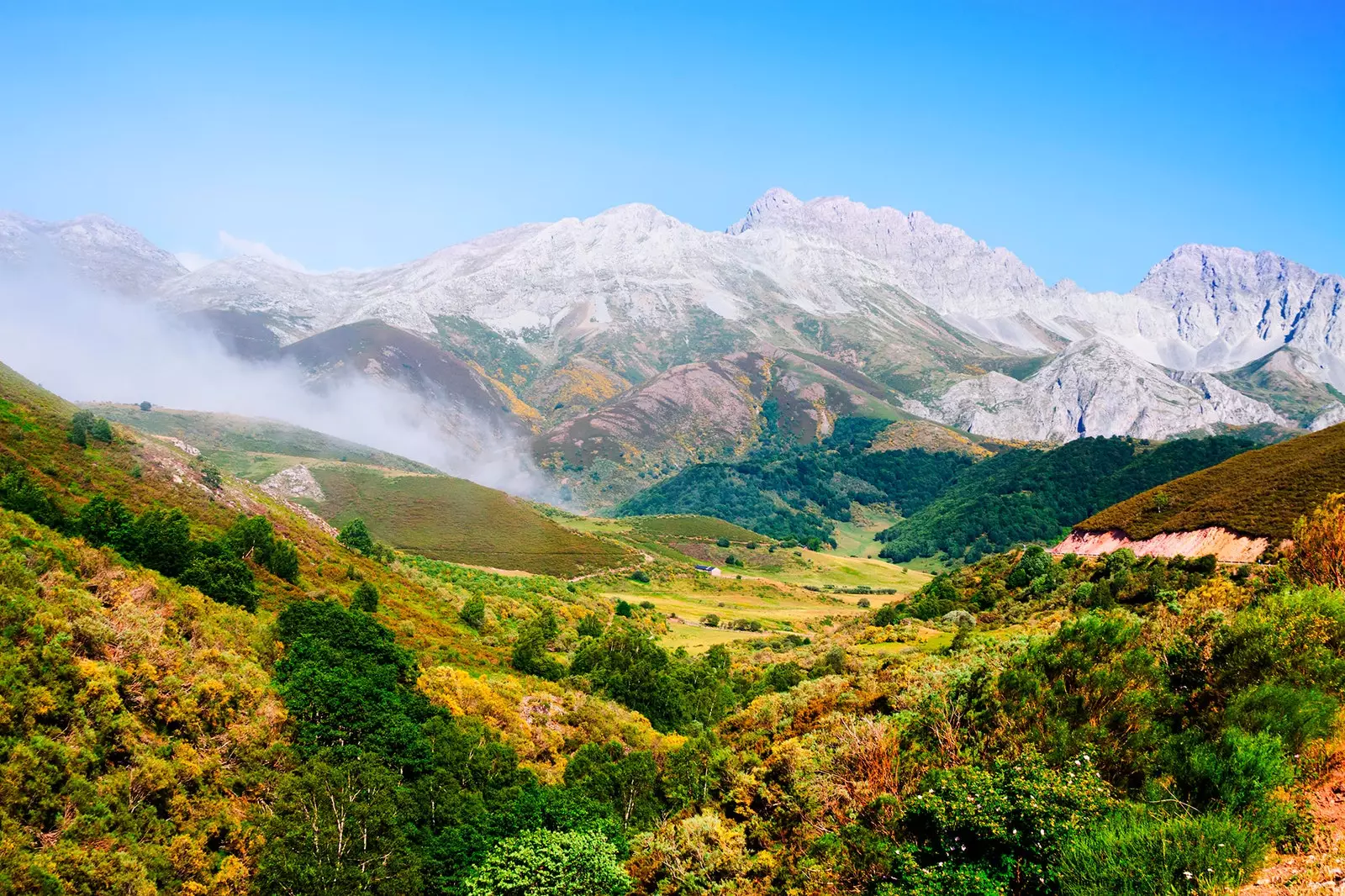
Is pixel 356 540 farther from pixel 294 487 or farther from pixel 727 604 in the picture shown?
pixel 294 487

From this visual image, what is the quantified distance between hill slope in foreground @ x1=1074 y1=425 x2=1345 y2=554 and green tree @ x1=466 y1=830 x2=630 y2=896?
165 feet

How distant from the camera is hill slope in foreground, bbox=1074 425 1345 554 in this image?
55.2m

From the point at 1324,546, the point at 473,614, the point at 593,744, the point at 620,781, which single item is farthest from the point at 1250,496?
the point at 473,614

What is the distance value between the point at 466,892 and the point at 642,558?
516ft

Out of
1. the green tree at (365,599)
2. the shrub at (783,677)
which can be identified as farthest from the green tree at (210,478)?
the shrub at (783,677)

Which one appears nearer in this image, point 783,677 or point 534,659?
point 783,677

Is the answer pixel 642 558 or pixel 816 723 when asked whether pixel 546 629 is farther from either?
pixel 642 558

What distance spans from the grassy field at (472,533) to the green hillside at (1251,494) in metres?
115

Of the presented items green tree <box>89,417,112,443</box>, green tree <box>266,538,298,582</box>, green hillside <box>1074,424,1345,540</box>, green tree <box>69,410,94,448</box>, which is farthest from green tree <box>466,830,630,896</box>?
green tree <box>89,417,112,443</box>

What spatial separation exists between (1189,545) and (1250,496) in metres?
7.36

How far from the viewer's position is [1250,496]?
201 ft

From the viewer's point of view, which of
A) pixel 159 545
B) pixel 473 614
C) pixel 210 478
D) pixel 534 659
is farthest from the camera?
pixel 210 478

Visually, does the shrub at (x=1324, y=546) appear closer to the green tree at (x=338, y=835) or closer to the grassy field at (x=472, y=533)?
the green tree at (x=338, y=835)

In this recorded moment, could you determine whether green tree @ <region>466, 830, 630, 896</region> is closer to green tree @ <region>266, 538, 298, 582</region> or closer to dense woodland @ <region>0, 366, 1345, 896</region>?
dense woodland @ <region>0, 366, 1345, 896</region>
